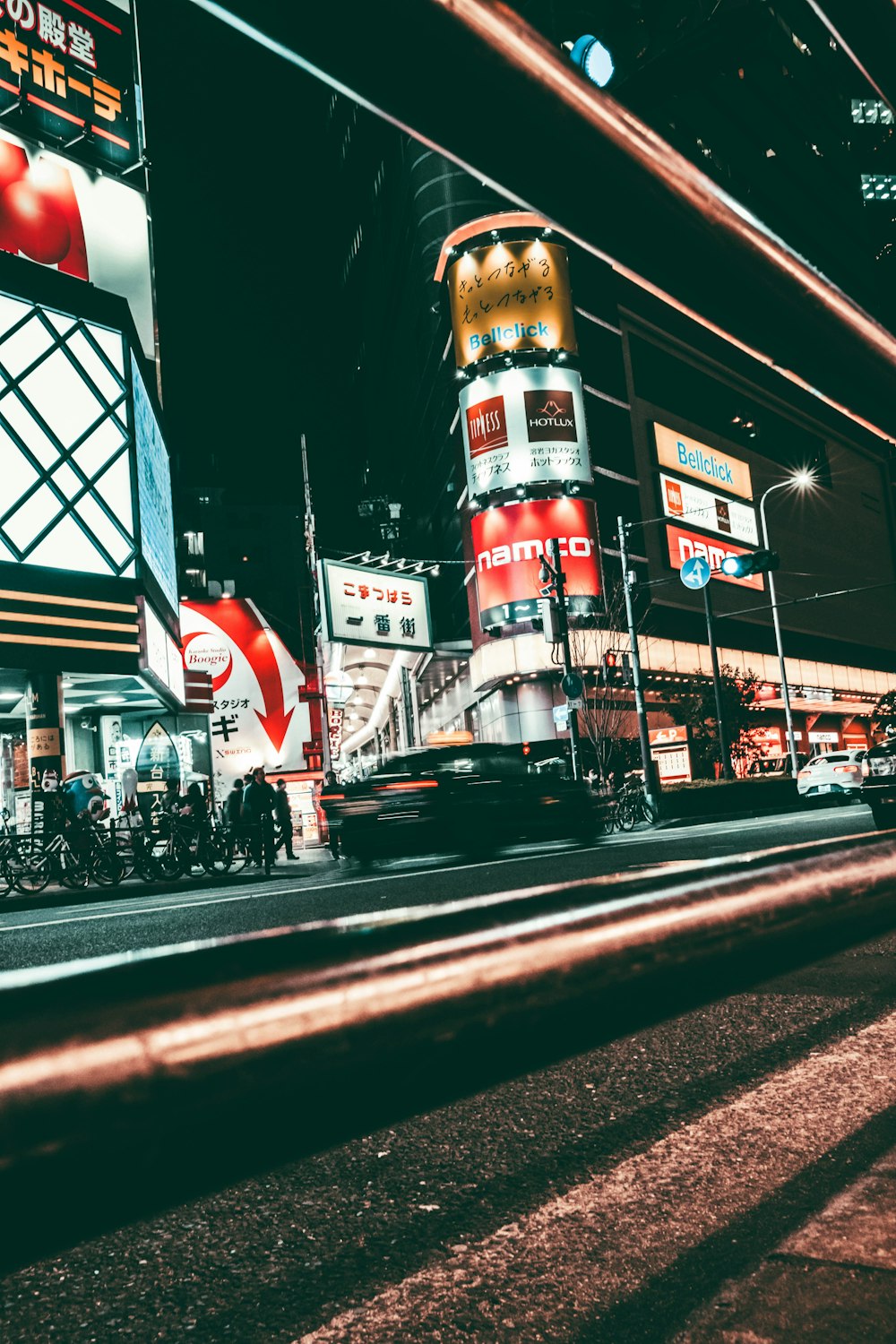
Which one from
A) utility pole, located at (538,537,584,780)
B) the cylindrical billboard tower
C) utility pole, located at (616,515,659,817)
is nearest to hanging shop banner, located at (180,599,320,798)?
the cylindrical billboard tower

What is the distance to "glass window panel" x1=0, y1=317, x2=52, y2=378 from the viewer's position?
20.1 m

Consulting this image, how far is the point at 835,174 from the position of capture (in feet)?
145

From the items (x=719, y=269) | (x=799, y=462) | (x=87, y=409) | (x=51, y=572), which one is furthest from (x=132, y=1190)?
(x=799, y=462)

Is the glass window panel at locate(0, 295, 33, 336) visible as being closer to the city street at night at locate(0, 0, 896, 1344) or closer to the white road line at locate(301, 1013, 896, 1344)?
the city street at night at locate(0, 0, 896, 1344)

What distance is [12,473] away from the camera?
19625 mm

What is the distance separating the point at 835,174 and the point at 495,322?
21630mm

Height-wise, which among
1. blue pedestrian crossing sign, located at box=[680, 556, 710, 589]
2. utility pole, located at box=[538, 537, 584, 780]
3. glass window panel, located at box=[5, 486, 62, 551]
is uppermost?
glass window panel, located at box=[5, 486, 62, 551]

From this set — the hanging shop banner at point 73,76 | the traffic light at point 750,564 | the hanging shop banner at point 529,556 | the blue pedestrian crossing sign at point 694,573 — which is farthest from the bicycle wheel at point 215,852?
the hanging shop banner at point 73,76

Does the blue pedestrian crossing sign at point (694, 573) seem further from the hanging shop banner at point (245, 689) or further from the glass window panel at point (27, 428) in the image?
the glass window panel at point (27, 428)

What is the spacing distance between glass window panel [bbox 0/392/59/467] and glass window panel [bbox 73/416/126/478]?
61cm

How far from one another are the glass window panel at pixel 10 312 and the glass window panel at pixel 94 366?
1.19m

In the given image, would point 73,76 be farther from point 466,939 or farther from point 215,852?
point 466,939

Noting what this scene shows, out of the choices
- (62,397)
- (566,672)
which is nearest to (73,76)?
(62,397)

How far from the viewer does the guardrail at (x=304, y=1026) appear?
1.01 ft
